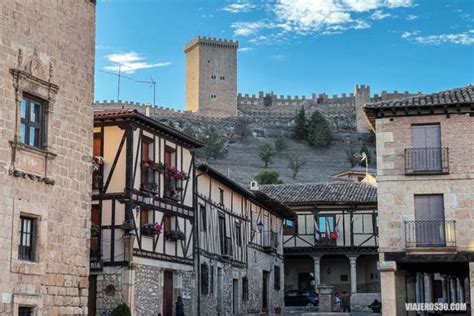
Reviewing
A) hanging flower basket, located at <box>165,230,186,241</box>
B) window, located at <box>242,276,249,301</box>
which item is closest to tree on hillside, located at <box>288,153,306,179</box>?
window, located at <box>242,276,249,301</box>

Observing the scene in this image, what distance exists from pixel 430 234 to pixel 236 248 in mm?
13313

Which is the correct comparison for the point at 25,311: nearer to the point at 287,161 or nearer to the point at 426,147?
the point at 426,147

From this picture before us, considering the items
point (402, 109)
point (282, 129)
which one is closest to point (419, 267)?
point (402, 109)

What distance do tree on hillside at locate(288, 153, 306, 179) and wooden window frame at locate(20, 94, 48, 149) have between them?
7210cm

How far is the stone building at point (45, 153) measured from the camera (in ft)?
57.3

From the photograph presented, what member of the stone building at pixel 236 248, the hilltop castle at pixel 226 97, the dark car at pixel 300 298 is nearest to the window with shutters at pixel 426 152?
the stone building at pixel 236 248

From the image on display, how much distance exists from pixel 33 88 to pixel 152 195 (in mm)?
9480

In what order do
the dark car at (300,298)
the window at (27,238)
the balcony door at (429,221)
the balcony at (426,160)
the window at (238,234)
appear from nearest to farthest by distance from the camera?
the window at (27,238), the balcony door at (429,221), the balcony at (426,160), the window at (238,234), the dark car at (300,298)

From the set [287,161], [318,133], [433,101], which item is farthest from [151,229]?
[318,133]

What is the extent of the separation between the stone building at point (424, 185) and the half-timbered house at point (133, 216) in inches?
287

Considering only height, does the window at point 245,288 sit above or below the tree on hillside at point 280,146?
below

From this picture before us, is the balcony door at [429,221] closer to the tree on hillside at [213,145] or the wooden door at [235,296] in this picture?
the wooden door at [235,296]

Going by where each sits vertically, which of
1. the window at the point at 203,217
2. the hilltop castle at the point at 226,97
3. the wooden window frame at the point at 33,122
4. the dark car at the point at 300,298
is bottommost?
the dark car at the point at 300,298

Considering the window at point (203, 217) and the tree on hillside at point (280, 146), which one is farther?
the tree on hillside at point (280, 146)
